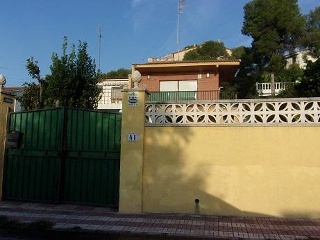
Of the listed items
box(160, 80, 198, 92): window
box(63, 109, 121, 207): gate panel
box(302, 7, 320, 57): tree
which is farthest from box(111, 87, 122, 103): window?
box(302, 7, 320, 57): tree

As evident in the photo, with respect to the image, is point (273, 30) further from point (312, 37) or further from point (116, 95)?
point (116, 95)

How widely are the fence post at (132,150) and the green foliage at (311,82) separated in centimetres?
948

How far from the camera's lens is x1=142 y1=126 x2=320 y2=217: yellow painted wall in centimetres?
815

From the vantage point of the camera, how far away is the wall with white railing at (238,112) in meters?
8.29

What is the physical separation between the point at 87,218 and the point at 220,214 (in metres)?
2.91

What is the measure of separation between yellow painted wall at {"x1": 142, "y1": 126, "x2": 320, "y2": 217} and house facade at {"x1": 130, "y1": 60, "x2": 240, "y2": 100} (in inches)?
591

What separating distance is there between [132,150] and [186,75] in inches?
653

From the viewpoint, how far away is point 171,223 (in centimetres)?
760

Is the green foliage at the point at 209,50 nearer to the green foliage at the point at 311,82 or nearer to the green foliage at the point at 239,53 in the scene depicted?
the green foliage at the point at 239,53

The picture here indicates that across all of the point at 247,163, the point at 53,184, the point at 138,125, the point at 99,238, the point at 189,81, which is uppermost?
the point at 189,81

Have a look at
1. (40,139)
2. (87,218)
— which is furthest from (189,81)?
(87,218)

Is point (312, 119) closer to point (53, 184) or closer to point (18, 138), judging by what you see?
point (53, 184)

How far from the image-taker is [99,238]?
662 cm

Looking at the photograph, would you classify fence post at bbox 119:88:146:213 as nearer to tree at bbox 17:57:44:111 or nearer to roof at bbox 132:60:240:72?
tree at bbox 17:57:44:111
